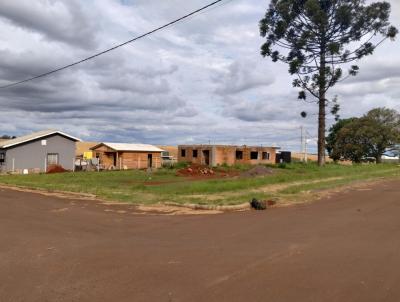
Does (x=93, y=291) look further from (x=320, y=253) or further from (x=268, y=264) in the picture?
(x=320, y=253)

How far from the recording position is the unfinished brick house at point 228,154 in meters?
63.2

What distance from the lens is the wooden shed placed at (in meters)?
55.2

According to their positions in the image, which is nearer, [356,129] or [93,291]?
[93,291]

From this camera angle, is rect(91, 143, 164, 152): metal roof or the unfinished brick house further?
the unfinished brick house

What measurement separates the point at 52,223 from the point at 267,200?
22.6ft

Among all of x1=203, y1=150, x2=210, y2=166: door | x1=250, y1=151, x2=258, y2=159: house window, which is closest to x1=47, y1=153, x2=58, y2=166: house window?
x1=203, y1=150, x2=210, y2=166: door

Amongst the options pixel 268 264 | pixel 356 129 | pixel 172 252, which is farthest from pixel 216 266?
pixel 356 129

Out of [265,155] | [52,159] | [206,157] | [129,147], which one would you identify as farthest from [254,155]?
[52,159]

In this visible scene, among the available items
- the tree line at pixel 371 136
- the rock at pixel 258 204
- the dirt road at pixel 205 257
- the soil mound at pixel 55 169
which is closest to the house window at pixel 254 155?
the tree line at pixel 371 136

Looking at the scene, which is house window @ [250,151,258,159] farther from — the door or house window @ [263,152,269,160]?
the door

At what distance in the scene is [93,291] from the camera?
6004 mm

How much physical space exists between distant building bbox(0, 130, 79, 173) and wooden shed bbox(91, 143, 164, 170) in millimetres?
6301

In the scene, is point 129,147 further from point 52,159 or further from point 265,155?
point 265,155

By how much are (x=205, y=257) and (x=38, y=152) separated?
42.0 meters
